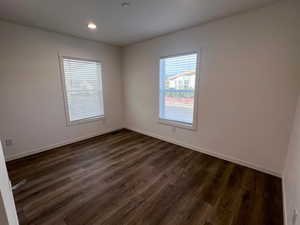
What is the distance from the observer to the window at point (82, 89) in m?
3.20

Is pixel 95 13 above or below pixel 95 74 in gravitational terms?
above

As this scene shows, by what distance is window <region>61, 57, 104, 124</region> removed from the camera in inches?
126

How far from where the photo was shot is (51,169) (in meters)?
2.36

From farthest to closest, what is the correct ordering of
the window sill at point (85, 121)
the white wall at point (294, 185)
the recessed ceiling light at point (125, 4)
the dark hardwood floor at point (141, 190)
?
the window sill at point (85, 121), the recessed ceiling light at point (125, 4), the dark hardwood floor at point (141, 190), the white wall at point (294, 185)

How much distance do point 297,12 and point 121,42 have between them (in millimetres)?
3232

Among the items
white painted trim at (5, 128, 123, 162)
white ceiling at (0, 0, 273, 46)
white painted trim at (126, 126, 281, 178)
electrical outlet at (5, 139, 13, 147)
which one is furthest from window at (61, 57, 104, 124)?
white painted trim at (126, 126, 281, 178)

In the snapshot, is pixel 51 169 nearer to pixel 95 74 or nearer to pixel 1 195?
pixel 1 195

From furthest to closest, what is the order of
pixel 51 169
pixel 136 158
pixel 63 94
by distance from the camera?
pixel 63 94
pixel 136 158
pixel 51 169

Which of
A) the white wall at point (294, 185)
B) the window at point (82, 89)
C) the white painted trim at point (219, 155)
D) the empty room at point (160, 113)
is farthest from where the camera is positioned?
the window at point (82, 89)

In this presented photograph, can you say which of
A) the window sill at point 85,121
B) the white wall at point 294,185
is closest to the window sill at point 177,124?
the white wall at point 294,185

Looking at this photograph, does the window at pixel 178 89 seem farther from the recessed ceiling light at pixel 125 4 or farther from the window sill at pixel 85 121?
the window sill at pixel 85 121

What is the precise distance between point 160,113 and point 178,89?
2.52 ft

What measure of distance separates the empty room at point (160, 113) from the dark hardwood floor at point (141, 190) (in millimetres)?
15

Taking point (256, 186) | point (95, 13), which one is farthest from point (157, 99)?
point (256, 186)
